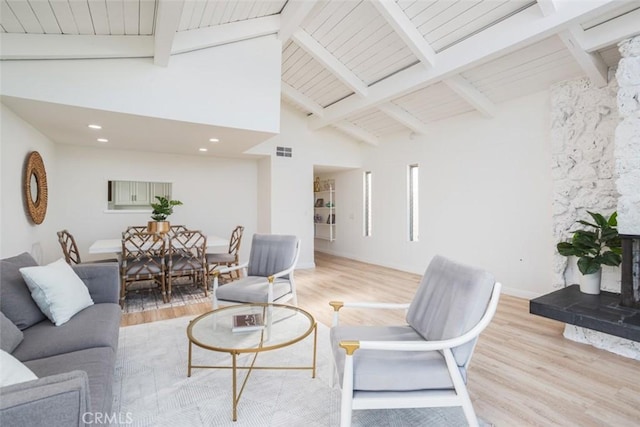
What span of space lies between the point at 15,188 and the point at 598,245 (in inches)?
229

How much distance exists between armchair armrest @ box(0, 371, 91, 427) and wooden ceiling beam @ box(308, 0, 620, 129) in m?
3.90

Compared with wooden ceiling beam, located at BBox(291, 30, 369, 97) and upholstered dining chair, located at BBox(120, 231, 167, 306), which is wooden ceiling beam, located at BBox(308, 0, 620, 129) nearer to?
wooden ceiling beam, located at BBox(291, 30, 369, 97)

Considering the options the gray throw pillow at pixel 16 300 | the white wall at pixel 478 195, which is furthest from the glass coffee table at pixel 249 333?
the white wall at pixel 478 195

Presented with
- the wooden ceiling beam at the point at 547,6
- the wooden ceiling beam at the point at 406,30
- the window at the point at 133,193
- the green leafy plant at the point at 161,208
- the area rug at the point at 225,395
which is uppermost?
the wooden ceiling beam at the point at 406,30

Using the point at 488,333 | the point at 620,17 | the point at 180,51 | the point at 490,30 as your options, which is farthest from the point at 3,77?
the point at 620,17

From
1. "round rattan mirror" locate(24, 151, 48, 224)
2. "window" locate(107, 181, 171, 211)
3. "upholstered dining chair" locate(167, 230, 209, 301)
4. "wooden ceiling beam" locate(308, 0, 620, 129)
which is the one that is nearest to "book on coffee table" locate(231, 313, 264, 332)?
"upholstered dining chair" locate(167, 230, 209, 301)

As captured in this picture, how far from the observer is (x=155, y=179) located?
221 inches

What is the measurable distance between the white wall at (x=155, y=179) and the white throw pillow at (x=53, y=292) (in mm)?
3434

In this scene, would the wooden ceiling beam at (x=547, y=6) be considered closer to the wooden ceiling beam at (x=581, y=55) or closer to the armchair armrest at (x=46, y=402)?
the wooden ceiling beam at (x=581, y=55)

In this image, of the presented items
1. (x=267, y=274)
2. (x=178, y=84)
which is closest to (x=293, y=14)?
(x=178, y=84)

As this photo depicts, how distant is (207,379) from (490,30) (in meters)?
4.03

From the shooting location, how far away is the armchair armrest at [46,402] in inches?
36.3

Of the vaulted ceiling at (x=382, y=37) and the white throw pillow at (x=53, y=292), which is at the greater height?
the vaulted ceiling at (x=382, y=37)

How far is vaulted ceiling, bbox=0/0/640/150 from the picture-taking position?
266cm
